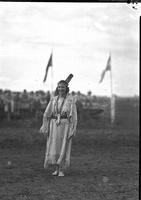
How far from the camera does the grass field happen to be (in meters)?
7.19

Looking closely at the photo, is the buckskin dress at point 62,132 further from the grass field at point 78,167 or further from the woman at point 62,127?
the grass field at point 78,167

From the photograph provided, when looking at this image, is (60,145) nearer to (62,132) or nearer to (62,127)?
(62,132)

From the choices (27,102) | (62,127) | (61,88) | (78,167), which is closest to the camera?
Answer: (61,88)

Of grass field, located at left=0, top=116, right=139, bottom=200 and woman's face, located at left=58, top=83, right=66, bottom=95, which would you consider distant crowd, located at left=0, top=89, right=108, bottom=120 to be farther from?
woman's face, located at left=58, top=83, right=66, bottom=95

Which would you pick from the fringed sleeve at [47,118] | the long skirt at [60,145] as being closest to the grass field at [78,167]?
the long skirt at [60,145]

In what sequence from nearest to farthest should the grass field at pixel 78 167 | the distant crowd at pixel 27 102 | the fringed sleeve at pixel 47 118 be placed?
the grass field at pixel 78 167 → the fringed sleeve at pixel 47 118 → the distant crowd at pixel 27 102

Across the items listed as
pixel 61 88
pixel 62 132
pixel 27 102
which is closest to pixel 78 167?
pixel 62 132

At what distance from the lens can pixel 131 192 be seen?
24.0 ft

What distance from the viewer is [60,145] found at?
29.6ft

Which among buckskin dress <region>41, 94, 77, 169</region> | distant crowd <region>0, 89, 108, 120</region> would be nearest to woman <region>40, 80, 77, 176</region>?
buckskin dress <region>41, 94, 77, 169</region>

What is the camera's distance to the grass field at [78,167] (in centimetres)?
719

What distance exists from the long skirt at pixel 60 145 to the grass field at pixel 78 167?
1.04ft

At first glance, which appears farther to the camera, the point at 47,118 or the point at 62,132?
the point at 47,118

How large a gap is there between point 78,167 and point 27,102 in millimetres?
8301
